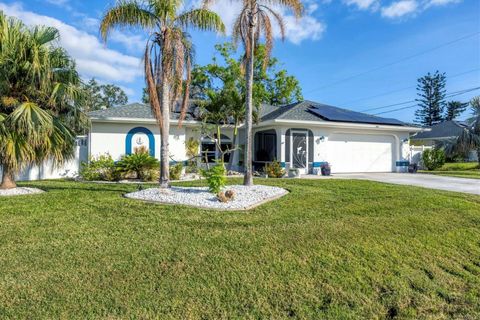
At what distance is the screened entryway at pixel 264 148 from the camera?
56.8ft

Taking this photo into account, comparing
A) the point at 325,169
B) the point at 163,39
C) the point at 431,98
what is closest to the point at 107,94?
the point at 325,169

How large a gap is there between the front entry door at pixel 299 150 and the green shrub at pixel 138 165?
24.0ft

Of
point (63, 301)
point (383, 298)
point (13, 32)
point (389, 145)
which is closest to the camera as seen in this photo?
point (63, 301)

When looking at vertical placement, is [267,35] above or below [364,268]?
above

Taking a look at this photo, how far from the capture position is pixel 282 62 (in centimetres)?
3281

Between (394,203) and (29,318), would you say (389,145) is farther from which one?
(29,318)

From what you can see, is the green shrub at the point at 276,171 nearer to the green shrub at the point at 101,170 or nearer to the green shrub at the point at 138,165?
the green shrub at the point at 138,165

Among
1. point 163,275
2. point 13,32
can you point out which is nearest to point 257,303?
point 163,275

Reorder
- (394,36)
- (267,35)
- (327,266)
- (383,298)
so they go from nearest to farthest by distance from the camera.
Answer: (383,298)
(327,266)
(267,35)
(394,36)

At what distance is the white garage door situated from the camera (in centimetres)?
1806

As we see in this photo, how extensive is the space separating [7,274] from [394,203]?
860cm

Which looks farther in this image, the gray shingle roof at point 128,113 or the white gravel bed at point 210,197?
the gray shingle roof at point 128,113

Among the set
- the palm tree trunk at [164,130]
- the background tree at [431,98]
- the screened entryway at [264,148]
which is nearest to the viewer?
the palm tree trunk at [164,130]

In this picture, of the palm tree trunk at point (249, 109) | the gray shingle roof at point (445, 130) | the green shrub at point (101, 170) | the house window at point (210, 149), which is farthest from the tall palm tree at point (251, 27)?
the gray shingle roof at point (445, 130)
